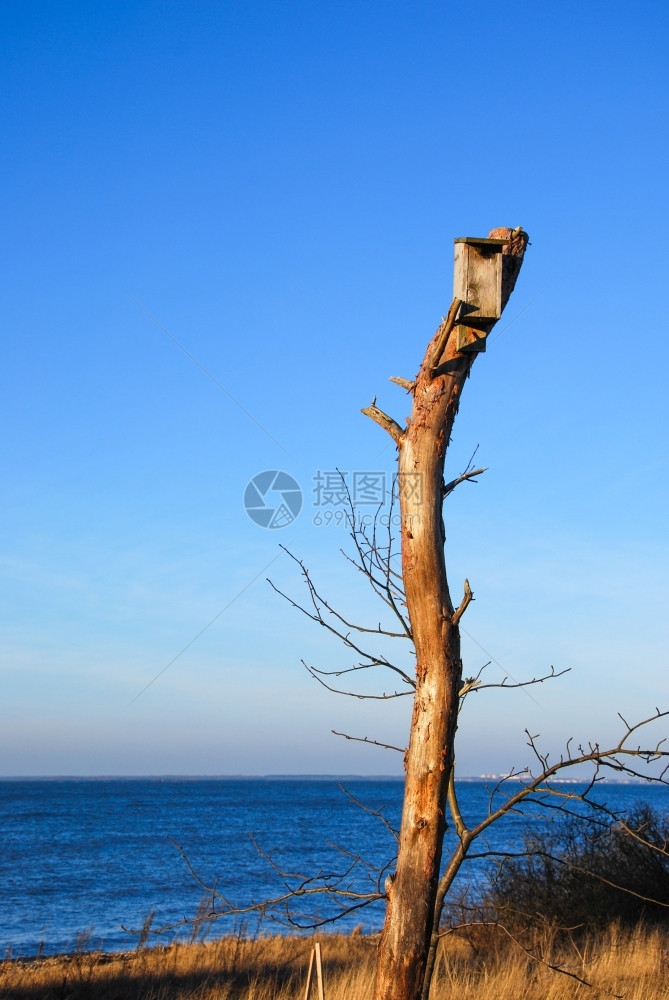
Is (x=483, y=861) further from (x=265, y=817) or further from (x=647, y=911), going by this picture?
(x=265, y=817)

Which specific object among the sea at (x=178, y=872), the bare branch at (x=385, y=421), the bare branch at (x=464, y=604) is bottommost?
the sea at (x=178, y=872)

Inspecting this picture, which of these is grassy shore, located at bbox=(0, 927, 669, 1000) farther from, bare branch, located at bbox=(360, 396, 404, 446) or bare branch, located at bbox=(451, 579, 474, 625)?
bare branch, located at bbox=(360, 396, 404, 446)

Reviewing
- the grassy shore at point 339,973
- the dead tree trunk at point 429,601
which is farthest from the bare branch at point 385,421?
the grassy shore at point 339,973

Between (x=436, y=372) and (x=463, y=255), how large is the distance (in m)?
0.55

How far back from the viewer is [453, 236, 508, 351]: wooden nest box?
353cm

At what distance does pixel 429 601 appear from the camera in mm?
3375

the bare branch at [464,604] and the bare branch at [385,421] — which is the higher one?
the bare branch at [385,421]

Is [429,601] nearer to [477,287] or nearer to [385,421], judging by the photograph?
[385,421]

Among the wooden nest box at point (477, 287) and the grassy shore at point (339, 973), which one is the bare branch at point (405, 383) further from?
the grassy shore at point (339, 973)

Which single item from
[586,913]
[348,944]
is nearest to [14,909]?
[348,944]

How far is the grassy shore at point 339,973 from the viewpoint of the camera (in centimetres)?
716

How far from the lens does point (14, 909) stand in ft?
63.7

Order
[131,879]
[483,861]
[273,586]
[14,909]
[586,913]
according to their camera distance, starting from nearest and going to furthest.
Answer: [273,586], [586,913], [14,909], [483,861], [131,879]

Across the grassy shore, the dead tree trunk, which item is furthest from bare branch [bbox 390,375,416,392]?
the grassy shore
